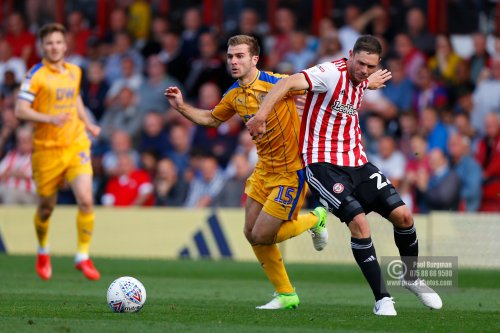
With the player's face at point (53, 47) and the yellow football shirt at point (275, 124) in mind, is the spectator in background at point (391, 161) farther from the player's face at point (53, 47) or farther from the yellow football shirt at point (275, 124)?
the yellow football shirt at point (275, 124)

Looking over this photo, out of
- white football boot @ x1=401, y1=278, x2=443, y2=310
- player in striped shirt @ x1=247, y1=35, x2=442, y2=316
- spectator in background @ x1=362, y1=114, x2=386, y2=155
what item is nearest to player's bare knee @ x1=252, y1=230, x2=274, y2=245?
player in striped shirt @ x1=247, y1=35, x2=442, y2=316

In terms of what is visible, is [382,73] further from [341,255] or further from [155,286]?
[341,255]

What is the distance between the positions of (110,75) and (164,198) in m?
4.34

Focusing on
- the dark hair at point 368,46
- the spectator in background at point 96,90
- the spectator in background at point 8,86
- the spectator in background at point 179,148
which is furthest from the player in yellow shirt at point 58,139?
the spectator in background at point 8,86

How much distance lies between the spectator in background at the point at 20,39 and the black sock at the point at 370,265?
49.5 feet

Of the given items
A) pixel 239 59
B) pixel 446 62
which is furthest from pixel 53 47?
pixel 446 62

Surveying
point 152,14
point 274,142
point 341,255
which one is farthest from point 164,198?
point 274,142

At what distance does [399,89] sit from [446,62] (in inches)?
36.7

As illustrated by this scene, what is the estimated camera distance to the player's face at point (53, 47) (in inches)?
502

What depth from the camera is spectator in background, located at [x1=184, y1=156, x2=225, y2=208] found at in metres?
18.1

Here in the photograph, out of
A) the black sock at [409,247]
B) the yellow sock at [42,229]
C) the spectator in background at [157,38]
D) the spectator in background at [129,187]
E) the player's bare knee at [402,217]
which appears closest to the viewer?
the player's bare knee at [402,217]

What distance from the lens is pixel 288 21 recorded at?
20438 mm

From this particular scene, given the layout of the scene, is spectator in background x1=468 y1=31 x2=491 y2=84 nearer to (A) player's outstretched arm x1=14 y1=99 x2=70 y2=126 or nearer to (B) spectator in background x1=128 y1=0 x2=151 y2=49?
(B) spectator in background x1=128 y1=0 x2=151 y2=49

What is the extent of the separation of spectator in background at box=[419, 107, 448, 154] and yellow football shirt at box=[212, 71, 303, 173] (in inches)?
317
